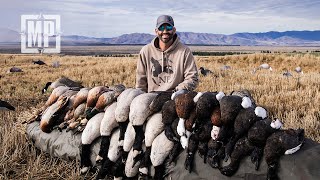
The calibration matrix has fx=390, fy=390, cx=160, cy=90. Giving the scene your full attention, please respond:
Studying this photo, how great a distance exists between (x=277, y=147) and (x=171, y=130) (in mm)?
1110

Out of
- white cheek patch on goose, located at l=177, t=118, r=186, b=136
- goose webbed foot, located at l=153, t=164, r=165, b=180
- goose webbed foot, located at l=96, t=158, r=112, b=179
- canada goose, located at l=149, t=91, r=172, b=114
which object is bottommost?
goose webbed foot, located at l=96, t=158, r=112, b=179

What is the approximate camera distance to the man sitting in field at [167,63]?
19.4 feet

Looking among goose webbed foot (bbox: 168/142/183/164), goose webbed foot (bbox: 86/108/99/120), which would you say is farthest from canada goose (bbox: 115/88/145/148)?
goose webbed foot (bbox: 168/142/183/164)

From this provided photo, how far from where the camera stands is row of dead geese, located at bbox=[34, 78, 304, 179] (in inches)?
128

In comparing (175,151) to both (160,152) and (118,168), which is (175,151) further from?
(118,168)

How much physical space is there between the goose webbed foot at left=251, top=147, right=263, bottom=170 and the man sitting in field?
102 inches

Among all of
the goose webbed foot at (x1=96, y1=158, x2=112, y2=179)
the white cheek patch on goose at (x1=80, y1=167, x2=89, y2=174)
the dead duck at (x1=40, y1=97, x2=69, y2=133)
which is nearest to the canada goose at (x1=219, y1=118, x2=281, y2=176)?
the goose webbed foot at (x1=96, y1=158, x2=112, y2=179)

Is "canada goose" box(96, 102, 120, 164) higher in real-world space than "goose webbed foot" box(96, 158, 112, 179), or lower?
higher

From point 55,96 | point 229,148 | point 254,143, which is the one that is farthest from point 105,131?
point 254,143

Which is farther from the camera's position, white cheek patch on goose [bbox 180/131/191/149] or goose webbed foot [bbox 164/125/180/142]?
goose webbed foot [bbox 164/125/180/142]

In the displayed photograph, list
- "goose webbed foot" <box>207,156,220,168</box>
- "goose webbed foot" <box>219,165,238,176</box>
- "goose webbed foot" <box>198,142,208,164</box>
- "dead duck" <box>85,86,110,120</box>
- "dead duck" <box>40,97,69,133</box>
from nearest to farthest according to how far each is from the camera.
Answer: "goose webbed foot" <box>219,165,238,176</box> < "goose webbed foot" <box>207,156,220,168</box> < "goose webbed foot" <box>198,142,208,164</box> < "dead duck" <box>85,86,110,120</box> < "dead duck" <box>40,97,69,133</box>

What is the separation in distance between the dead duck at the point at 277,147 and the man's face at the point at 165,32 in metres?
2.90

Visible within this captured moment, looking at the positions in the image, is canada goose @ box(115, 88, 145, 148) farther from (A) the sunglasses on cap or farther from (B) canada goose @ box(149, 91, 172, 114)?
(A) the sunglasses on cap

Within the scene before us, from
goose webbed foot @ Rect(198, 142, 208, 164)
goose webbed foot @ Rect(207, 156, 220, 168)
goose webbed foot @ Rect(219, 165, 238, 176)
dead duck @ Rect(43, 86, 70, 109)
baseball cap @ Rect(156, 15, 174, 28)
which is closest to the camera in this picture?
goose webbed foot @ Rect(219, 165, 238, 176)
